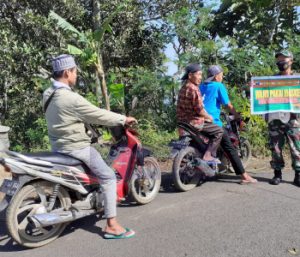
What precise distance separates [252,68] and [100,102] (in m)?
3.79

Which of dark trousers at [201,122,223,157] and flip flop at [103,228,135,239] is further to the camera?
dark trousers at [201,122,223,157]

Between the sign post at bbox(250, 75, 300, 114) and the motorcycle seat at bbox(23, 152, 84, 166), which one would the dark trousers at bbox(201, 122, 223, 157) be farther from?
the motorcycle seat at bbox(23, 152, 84, 166)

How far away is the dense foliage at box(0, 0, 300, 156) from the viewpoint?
9844 mm

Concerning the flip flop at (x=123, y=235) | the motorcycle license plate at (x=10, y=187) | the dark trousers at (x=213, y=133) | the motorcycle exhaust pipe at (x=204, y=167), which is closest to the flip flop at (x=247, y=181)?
the motorcycle exhaust pipe at (x=204, y=167)

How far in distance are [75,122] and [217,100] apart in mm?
2541

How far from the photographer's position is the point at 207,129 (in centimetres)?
606

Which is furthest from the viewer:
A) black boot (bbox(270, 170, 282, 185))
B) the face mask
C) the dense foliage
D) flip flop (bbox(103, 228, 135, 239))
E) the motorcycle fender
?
the dense foliage

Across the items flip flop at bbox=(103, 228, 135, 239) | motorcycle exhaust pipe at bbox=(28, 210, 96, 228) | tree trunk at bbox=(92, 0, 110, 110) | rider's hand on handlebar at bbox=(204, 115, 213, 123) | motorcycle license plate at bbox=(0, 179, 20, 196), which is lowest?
flip flop at bbox=(103, 228, 135, 239)

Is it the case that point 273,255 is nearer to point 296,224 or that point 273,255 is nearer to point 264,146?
point 296,224

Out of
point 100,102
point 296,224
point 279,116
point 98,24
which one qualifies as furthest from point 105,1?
point 296,224

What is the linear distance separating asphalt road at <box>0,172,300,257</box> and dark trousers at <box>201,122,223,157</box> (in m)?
0.66

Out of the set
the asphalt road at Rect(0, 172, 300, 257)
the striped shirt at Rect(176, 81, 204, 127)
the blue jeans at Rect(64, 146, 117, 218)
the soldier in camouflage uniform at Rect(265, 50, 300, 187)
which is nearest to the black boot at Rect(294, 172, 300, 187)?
the soldier in camouflage uniform at Rect(265, 50, 300, 187)

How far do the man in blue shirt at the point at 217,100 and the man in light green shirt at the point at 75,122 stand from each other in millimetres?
1824

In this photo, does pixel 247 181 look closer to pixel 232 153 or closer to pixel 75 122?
pixel 232 153
